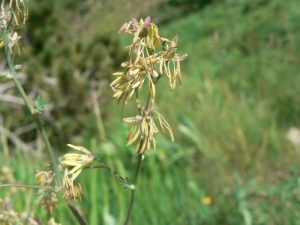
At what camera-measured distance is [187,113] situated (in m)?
4.37

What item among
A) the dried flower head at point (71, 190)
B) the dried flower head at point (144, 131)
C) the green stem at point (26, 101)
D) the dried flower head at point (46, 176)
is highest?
the green stem at point (26, 101)

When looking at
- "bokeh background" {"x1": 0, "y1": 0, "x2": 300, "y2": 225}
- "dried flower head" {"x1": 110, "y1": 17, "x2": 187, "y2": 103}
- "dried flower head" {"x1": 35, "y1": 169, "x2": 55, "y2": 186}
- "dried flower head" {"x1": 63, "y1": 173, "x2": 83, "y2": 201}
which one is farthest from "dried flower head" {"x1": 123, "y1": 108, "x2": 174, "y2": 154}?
"bokeh background" {"x1": 0, "y1": 0, "x2": 300, "y2": 225}

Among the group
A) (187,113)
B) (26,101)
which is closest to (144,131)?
(26,101)

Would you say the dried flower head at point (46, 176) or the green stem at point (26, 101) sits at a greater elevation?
the green stem at point (26, 101)

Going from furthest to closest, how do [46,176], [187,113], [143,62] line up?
[187,113]
[46,176]
[143,62]

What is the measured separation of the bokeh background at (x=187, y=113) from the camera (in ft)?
9.15

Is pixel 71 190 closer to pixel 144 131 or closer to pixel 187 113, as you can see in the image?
pixel 144 131

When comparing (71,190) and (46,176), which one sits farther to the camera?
(46,176)

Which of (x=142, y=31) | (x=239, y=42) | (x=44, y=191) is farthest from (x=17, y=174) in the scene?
(x=239, y=42)

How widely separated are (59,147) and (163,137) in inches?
115

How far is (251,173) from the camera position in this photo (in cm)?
364

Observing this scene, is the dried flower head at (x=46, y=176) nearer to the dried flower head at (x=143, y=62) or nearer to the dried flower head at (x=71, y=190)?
the dried flower head at (x=71, y=190)

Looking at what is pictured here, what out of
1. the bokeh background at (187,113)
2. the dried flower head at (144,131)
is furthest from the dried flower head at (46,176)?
the dried flower head at (144,131)

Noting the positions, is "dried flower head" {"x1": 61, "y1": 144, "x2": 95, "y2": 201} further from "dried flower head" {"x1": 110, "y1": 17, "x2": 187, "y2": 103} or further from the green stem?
"dried flower head" {"x1": 110, "y1": 17, "x2": 187, "y2": 103}
